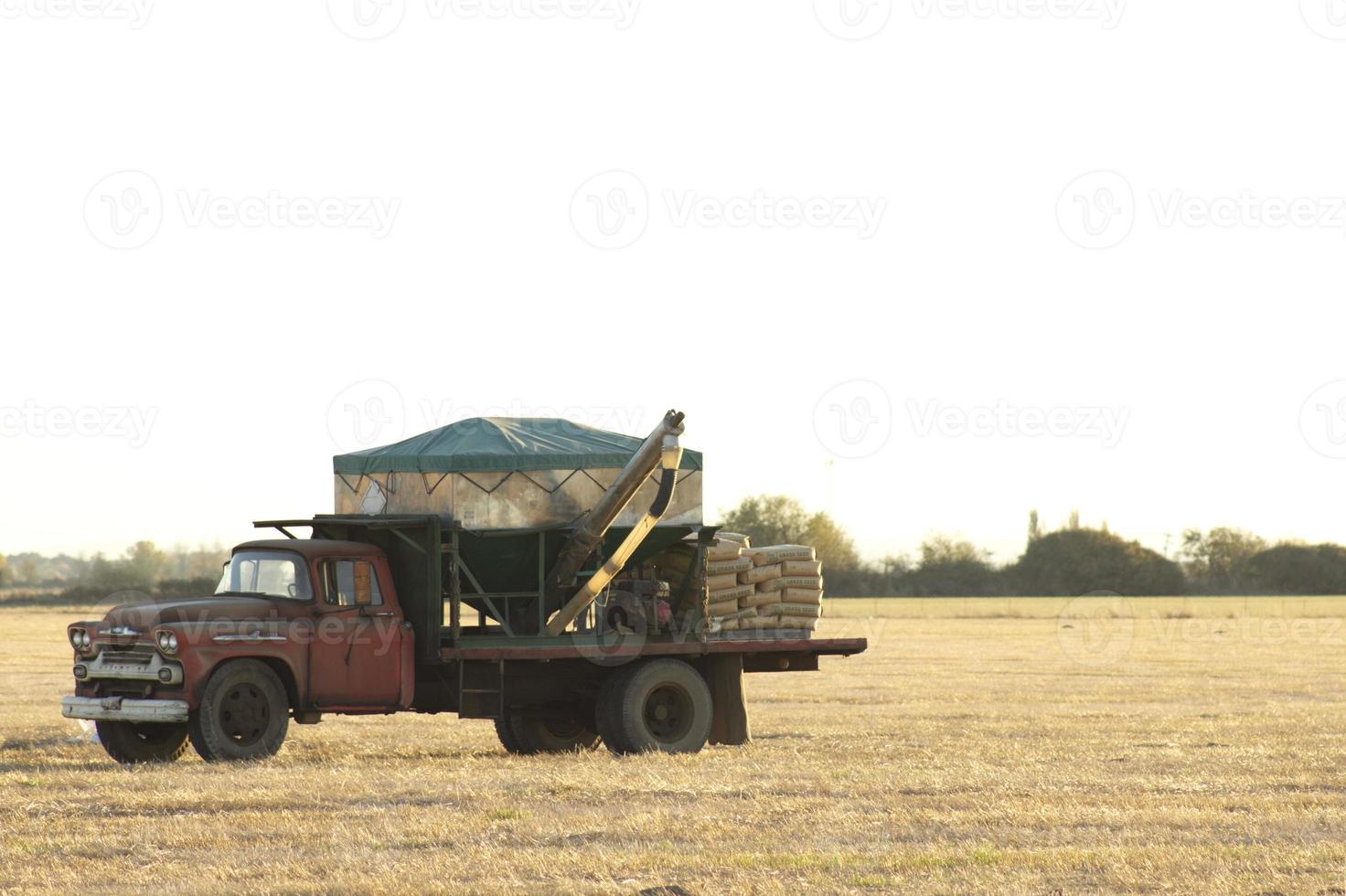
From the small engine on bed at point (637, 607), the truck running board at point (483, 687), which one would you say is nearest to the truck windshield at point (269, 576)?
the truck running board at point (483, 687)

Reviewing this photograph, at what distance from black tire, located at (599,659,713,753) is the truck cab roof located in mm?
2803

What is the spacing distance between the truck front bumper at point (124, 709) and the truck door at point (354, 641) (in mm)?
1372

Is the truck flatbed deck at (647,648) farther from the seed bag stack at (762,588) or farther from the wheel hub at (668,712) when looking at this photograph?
the wheel hub at (668,712)

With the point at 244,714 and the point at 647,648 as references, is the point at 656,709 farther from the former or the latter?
the point at 244,714

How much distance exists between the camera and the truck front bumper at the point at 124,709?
16.3 meters

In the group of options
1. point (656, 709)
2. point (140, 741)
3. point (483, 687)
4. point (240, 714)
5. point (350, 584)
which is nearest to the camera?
point (240, 714)

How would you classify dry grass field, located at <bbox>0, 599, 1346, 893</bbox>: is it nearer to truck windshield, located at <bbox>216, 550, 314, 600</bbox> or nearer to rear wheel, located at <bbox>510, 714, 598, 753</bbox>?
rear wheel, located at <bbox>510, 714, 598, 753</bbox>

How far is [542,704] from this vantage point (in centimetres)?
1909

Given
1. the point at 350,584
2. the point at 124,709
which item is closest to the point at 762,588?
the point at 350,584

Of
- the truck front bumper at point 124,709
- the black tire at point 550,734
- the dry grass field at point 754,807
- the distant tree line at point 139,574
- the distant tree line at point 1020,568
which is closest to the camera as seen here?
the dry grass field at point 754,807

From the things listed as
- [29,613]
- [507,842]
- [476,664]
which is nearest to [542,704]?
[476,664]

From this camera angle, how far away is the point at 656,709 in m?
19.0

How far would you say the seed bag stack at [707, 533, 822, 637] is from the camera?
1927 cm

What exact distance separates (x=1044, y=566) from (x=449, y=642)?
273 ft
